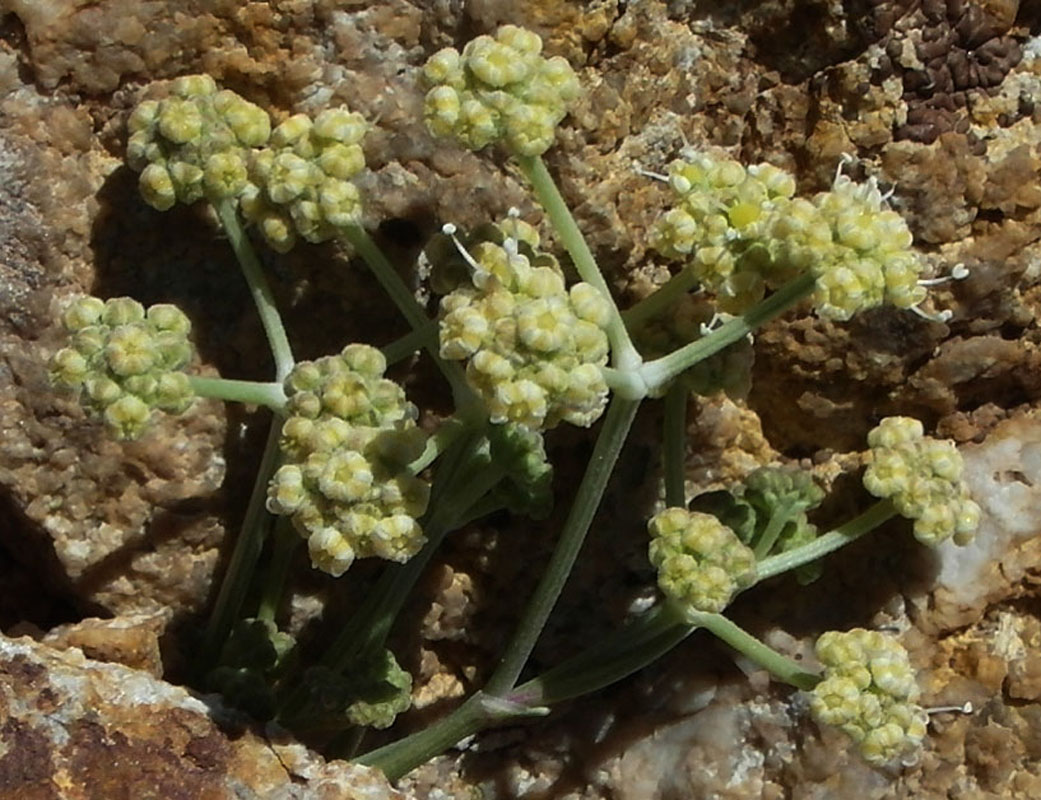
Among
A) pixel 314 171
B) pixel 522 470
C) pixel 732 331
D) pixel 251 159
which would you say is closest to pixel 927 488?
pixel 732 331

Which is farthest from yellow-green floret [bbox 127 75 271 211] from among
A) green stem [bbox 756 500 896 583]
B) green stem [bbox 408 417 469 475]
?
green stem [bbox 756 500 896 583]

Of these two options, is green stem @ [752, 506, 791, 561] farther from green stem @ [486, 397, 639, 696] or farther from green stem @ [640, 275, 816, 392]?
green stem @ [640, 275, 816, 392]

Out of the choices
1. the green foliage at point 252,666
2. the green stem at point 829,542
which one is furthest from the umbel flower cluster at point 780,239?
the green foliage at point 252,666

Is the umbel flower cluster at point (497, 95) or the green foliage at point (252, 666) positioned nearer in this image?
the umbel flower cluster at point (497, 95)

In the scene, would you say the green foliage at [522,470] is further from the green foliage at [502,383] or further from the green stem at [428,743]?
the green stem at [428,743]

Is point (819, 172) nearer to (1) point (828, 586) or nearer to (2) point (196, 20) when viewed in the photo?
(1) point (828, 586)

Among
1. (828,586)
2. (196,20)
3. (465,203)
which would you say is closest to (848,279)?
(465,203)
